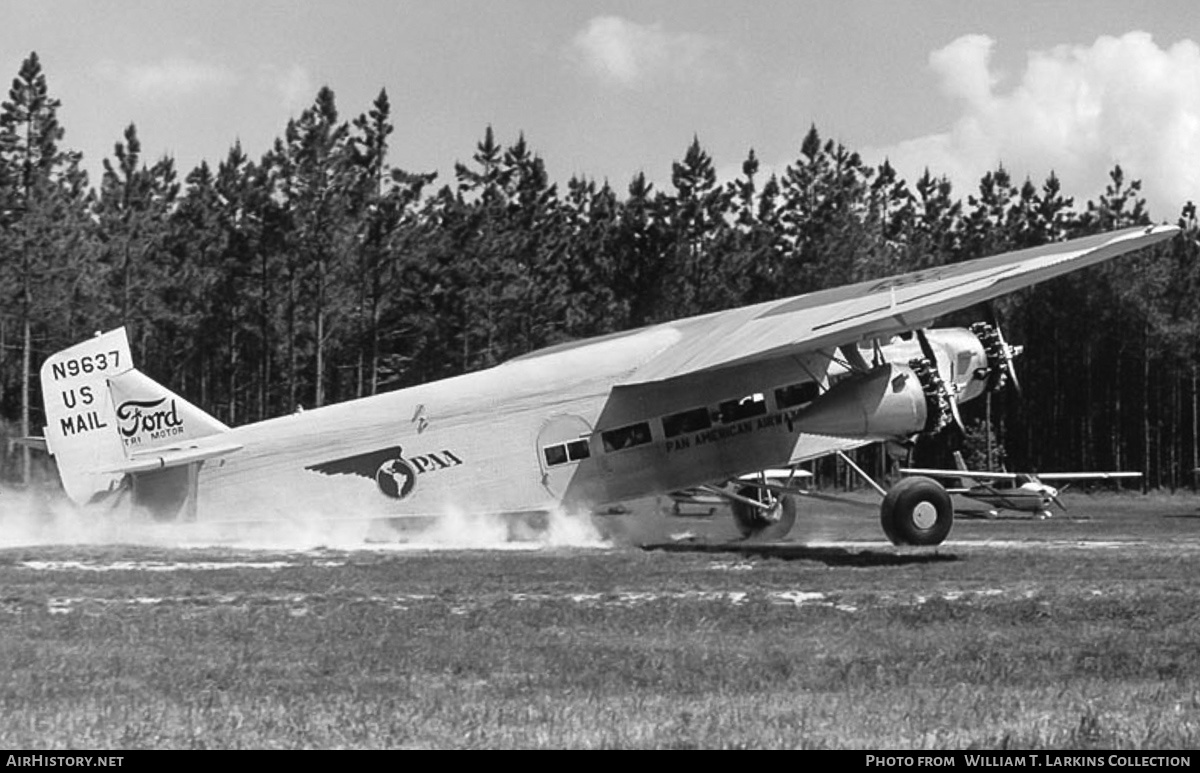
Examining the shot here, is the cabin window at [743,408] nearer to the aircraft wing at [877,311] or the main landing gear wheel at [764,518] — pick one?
the aircraft wing at [877,311]

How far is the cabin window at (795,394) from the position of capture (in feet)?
81.3

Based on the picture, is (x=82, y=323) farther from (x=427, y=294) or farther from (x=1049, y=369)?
(x=1049, y=369)

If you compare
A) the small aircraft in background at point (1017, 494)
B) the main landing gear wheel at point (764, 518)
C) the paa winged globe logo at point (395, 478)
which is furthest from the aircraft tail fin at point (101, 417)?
the small aircraft in background at point (1017, 494)

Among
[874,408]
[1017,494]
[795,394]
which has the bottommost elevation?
[1017,494]

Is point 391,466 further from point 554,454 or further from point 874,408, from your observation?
point 874,408

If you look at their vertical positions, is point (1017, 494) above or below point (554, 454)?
below

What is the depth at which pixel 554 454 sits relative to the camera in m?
23.8

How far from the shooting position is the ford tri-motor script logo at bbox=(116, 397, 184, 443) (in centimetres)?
2320

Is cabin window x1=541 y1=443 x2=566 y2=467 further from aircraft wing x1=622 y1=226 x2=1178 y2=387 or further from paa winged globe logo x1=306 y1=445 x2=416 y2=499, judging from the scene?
paa winged globe logo x1=306 y1=445 x2=416 y2=499

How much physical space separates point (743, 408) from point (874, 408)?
238 centimetres

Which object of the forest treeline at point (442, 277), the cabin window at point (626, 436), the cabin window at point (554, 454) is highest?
the forest treeline at point (442, 277)

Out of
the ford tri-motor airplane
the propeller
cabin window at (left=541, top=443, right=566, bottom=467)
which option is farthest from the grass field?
the propeller

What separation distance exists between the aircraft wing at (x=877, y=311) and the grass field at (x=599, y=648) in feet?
10.7

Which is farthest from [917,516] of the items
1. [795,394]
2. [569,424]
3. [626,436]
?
[569,424]
